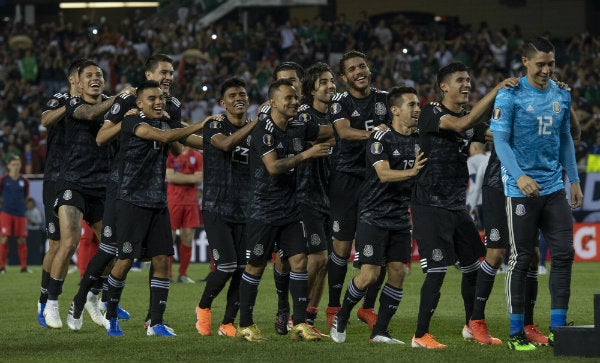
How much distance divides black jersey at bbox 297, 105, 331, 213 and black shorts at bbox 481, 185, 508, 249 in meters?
1.58

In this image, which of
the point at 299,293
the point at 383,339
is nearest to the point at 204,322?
the point at 299,293

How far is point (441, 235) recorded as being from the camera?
9.62 meters

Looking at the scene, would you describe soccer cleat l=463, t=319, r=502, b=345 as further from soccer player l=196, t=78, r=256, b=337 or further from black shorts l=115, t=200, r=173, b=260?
black shorts l=115, t=200, r=173, b=260

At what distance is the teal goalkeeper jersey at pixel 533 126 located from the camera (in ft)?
29.6

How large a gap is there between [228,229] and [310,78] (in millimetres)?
1751

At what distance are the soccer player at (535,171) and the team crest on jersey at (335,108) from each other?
226cm

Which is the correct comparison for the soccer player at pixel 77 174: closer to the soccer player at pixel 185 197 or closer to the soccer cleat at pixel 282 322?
the soccer cleat at pixel 282 322

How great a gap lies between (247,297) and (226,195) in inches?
38.9

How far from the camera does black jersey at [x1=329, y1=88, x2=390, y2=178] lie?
36.5 feet

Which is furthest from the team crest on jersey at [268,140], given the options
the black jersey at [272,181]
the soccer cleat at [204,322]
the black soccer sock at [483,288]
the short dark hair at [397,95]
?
the black soccer sock at [483,288]

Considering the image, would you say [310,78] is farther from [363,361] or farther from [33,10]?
[33,10]

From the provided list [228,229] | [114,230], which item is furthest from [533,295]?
[114,230]

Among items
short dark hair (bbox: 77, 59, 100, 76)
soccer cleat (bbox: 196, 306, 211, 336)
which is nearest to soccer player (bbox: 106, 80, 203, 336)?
soccer cleat (bbox: 196, 306, 211, 336)

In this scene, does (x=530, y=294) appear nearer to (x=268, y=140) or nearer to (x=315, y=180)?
(x=315, y=180)
